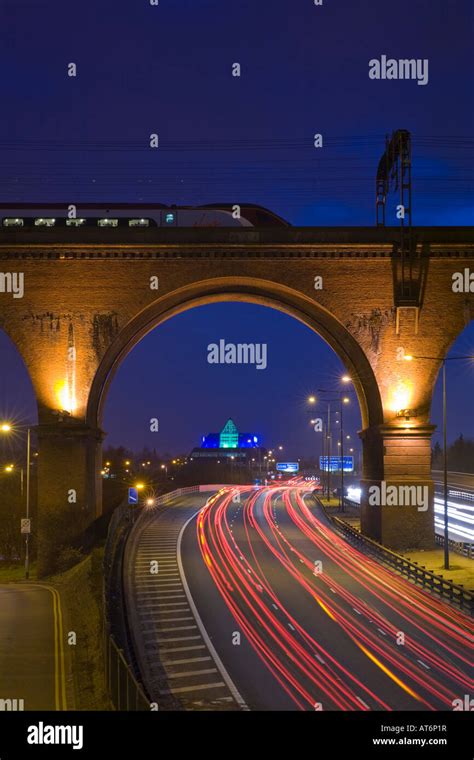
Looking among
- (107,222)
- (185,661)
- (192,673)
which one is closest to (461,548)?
(185,661)

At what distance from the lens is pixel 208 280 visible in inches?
1548

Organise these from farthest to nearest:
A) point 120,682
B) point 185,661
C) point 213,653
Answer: point 213,653, point 185,661, point 120,682

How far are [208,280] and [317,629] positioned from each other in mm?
20951

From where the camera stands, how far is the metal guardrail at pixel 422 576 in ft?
85.3

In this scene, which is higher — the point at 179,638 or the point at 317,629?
the point at 317,629

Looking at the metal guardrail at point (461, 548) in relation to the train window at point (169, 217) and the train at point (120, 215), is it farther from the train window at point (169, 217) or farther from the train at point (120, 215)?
the train window at point (169, 217)

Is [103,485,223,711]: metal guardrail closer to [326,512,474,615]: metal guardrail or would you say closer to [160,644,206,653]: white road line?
[160,644,206,653]: white road line

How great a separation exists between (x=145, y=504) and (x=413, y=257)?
25.7m

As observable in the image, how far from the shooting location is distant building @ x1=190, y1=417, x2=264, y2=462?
162 metres

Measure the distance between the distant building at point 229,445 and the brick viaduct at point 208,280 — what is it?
11998 cm

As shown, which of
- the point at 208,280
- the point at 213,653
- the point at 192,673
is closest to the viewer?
the point at 192,673

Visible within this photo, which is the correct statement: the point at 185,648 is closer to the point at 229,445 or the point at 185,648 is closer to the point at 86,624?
the point at 86,624

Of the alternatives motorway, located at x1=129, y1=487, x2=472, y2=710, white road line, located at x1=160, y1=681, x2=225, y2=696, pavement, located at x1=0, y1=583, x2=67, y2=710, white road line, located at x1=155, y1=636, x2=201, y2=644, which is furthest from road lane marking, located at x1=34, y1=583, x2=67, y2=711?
white road line, located at x1=155, y1=636, x2=201, y2=644
